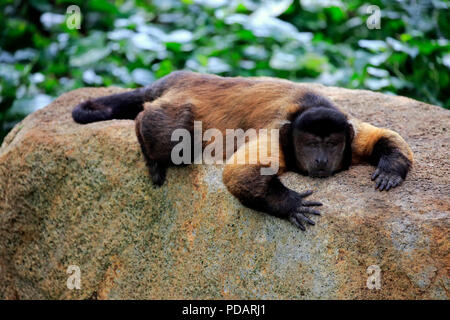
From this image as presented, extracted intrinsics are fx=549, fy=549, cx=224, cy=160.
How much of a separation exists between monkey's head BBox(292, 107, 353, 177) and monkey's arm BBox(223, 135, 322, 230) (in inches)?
10.4

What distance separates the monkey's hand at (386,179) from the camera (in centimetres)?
475

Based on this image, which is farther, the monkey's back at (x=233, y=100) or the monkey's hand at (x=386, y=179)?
the monkey's back at (x=233, y=100)

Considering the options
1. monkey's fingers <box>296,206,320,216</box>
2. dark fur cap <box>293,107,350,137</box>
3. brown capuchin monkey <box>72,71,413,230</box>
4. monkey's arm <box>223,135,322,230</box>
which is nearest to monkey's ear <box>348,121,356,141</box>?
brown capuchin monkey <box>72,71,413,230</box>

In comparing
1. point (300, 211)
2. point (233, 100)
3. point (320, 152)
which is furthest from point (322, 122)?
point (233, 100)

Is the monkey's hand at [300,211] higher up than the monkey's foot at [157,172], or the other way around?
the monkey's hand at [300,211]

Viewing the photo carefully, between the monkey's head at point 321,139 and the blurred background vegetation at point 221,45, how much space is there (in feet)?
12.8

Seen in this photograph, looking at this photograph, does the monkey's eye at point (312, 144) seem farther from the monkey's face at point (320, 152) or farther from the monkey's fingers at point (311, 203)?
the monkey's fingers at point (311, 203)

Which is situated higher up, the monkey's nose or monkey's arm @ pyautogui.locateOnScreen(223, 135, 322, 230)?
the monkey's nose

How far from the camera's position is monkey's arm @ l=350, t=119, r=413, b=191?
15.9 feet

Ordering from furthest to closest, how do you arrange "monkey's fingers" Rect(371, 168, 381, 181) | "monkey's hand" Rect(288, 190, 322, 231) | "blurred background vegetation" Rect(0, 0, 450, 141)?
"blurred background vegetation" Rect(0, 0, 450, 141), "monkey's fingers" Rect(371, 168, 381, 181), "monkey's hand" Rect(288, 190, 322, 231)

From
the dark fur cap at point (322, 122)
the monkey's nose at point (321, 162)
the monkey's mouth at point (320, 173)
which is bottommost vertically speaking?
the monkey's mouth at point (320, 173)

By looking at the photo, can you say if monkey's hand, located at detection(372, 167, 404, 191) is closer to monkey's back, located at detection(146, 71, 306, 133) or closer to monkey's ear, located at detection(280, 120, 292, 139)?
monkey's ear, located at detection(280, 120, 292, 139)

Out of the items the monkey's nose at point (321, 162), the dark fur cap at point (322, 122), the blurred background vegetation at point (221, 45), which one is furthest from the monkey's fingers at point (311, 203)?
the blurred background vegetation at point (221, 45)
